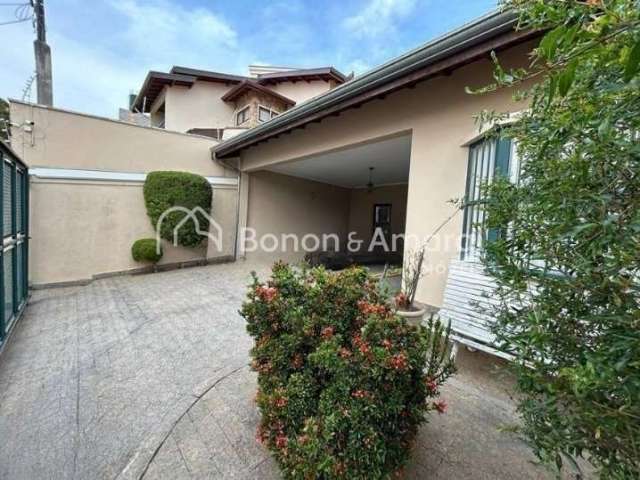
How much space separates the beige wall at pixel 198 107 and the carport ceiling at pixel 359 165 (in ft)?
16.4

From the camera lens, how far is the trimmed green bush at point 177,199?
706 cm

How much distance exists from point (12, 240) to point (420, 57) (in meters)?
5.84

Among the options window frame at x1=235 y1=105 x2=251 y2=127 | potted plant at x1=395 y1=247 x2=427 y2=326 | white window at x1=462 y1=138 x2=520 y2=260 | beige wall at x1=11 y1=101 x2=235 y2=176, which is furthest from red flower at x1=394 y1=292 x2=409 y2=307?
window frame at x1=235 y1=105 x2=251 y2=127

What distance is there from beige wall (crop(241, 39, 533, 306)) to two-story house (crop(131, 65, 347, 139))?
25.8ft

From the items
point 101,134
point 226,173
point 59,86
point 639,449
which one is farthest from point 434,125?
point 59,86

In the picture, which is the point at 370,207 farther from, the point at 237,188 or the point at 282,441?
the point at 282,441

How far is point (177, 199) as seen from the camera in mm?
7238

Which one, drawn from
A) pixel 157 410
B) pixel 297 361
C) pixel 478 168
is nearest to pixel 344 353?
pixel 297 361

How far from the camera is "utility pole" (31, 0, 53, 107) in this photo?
735 cm

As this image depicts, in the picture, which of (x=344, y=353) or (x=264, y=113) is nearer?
(x=344, y=353)

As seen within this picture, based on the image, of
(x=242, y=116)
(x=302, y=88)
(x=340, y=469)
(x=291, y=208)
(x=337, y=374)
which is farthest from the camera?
(x=302, y=88)

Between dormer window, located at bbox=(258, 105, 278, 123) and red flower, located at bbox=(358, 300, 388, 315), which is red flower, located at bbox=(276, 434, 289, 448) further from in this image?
dormer window, located at bbox=(258, 105, 278, 123)

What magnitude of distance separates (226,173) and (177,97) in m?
5.76

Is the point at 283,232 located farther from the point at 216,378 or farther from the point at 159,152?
the point at 216,378
